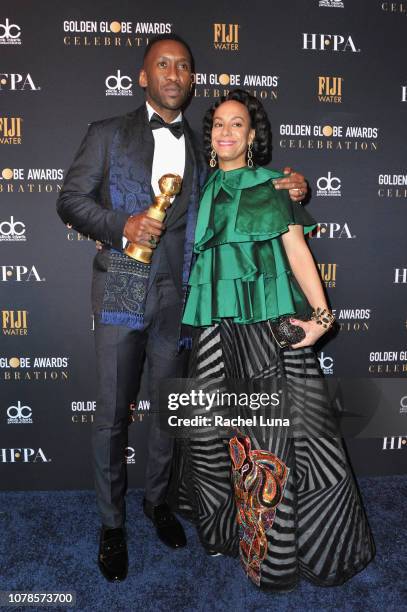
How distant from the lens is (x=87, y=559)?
2189 millimetres

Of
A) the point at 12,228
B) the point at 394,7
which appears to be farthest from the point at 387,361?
the point at 12,228

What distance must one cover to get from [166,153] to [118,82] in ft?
2.15

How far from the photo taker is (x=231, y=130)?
1940 millimetres

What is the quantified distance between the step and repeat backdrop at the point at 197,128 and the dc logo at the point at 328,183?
1 cm

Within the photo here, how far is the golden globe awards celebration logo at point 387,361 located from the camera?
9.55 feet

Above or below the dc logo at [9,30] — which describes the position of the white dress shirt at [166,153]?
below

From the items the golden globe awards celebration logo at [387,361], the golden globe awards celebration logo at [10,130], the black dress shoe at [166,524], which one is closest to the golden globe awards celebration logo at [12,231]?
the golden globe awards celebration logo at [10,130]

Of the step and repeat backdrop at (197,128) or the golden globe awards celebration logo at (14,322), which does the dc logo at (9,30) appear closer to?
the step and repeat backdrop at (197,128)

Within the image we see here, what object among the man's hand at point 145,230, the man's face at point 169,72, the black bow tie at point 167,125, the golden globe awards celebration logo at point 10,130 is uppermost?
the man's face at point 169,72

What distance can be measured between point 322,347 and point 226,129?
1.44 meters

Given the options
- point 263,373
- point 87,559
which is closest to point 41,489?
point 87,559

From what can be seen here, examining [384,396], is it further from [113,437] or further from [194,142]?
[194,142]

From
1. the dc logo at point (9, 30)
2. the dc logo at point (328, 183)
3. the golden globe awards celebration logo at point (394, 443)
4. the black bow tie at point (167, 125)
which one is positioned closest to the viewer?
the black bow tie at point (167, 125)

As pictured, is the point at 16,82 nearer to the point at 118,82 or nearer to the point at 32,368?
the point at 118,82
